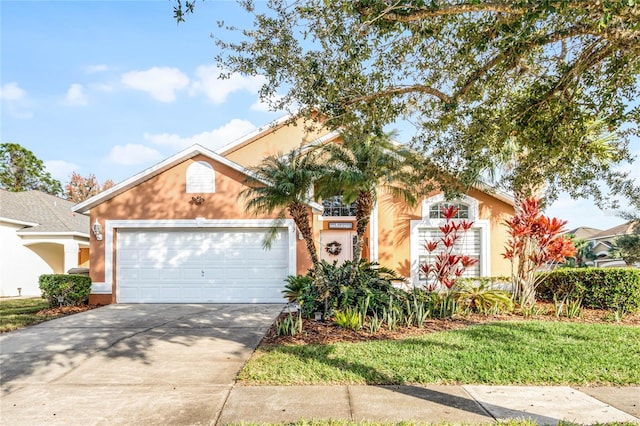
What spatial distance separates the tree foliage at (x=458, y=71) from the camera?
5.59 meters

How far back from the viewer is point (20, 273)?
727 inches

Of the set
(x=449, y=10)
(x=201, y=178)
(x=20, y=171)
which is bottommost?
(x=201, y=178)

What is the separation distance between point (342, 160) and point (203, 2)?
4.90 metres

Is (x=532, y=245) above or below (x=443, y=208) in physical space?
below

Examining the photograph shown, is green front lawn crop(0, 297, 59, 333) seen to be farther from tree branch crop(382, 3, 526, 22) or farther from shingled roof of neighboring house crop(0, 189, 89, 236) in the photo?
tree branch crop(382, 3, 526, 22)

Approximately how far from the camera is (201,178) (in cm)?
1292

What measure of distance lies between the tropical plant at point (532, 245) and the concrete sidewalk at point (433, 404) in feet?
16.7

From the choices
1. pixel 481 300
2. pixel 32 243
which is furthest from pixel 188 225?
pixel 32 243

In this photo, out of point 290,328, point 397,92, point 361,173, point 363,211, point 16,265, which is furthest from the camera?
point 16,265

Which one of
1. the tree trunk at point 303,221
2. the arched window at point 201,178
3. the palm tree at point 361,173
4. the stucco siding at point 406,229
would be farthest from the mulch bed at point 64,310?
the stucco siding at point 406,229

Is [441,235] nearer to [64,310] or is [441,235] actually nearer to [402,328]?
[402,328]

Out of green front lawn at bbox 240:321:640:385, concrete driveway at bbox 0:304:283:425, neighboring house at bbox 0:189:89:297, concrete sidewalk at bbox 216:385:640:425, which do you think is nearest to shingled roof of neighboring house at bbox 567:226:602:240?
green front lawn at bbox 240:321:640:385

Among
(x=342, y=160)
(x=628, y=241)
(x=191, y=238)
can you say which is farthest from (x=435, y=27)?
(x=628, y=241)

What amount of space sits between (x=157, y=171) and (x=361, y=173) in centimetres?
715
